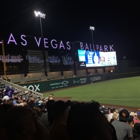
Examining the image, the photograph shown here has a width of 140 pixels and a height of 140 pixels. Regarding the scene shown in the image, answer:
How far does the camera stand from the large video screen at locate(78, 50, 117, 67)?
37094 mm

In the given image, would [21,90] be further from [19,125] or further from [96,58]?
[96,58]

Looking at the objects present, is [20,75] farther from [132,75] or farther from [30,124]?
[30,124]

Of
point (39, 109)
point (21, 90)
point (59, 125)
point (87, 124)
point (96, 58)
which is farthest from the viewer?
point (96, 58)

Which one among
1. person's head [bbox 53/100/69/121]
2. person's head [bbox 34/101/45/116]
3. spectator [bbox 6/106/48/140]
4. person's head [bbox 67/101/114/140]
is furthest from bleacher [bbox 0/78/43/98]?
person's head [bbox 67/101/114/140]

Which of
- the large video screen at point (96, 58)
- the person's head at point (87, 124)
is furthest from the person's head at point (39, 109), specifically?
the large video screen at point (96, 58)

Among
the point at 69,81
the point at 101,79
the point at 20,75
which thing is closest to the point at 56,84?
the point at 69,81

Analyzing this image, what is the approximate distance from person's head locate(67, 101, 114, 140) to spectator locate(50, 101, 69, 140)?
0.93 meters

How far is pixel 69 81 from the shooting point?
96.4 feet

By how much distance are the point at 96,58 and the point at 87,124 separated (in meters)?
39.7

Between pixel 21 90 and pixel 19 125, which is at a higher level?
pixel 19 125

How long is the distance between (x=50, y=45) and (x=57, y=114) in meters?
35.2

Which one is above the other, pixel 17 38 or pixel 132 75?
pixel 17 38

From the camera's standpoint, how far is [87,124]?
4.32ft

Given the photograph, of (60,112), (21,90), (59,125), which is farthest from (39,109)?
(21,90)
